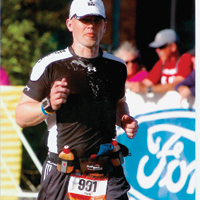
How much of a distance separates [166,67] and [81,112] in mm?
2277

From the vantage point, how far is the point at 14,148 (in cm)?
518

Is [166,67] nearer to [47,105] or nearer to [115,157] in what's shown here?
[115,157]

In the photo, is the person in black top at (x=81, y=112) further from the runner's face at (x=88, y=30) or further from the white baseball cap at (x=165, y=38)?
the white baseball cap at (x=165, y=38)

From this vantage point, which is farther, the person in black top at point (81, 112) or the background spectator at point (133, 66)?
the background spectator at point (133, 66)

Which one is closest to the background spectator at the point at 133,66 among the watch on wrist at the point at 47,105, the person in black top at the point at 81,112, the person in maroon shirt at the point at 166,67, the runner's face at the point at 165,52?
the person in maroon shirt at the point at 166,67

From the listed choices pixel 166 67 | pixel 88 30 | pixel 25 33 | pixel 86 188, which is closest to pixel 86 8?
pixel 88 30

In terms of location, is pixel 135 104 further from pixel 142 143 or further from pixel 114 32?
pixel 114 32

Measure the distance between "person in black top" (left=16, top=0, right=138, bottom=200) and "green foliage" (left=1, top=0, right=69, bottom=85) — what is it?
12.7ft

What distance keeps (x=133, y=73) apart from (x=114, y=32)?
1.49m

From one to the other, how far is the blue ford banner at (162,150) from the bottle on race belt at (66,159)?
1.82 metres

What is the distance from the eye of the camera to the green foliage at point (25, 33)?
22.7 feet

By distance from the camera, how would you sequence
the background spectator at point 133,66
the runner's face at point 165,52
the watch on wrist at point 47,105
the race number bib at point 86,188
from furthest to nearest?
1. the runner's face at point 165,52
2. the background spectator at point 133,66
3. the race number bib at point 86,188
4. the watch on wrist at point 47,105

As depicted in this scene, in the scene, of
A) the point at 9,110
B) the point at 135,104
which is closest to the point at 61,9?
the point at 9,110

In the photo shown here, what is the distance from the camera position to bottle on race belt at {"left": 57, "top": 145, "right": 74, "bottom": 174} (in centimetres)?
290
